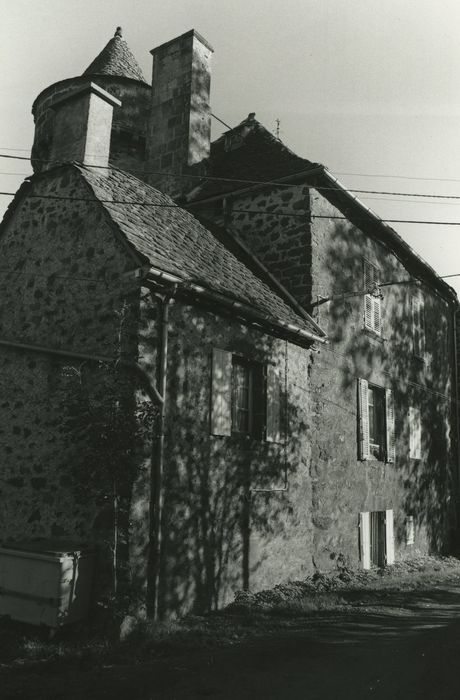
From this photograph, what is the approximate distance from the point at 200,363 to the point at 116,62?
41.9ft

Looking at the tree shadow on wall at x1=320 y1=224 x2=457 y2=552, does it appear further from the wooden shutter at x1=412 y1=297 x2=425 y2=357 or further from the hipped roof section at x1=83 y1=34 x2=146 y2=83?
the hipped roof section at x1=83 y1=34 x2=146 y2=83

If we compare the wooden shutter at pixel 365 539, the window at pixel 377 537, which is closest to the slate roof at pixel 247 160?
the wooden shutter at pixel 365 539

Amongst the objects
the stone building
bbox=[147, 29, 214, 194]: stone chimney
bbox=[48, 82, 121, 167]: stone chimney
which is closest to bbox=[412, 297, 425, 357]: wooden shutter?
the stone building

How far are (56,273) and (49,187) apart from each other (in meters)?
1.47

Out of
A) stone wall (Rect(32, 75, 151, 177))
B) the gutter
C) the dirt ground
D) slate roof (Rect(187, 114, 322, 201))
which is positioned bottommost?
the dirt ground

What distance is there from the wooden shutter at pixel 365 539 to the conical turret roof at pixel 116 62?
1276 centimetres

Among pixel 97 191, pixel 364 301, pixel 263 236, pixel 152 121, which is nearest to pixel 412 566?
pixel 364 301

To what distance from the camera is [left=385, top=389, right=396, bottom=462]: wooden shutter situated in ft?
41.6

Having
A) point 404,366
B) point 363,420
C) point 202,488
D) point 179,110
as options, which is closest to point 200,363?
point 202,488

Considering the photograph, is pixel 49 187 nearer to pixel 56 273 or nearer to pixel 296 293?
pixel 56 273

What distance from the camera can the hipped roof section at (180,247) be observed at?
8.12m

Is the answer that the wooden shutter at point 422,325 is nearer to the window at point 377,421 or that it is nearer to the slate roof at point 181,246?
the window at point 377,421

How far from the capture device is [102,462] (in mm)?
6566

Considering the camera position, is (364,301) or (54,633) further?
(364,301)
